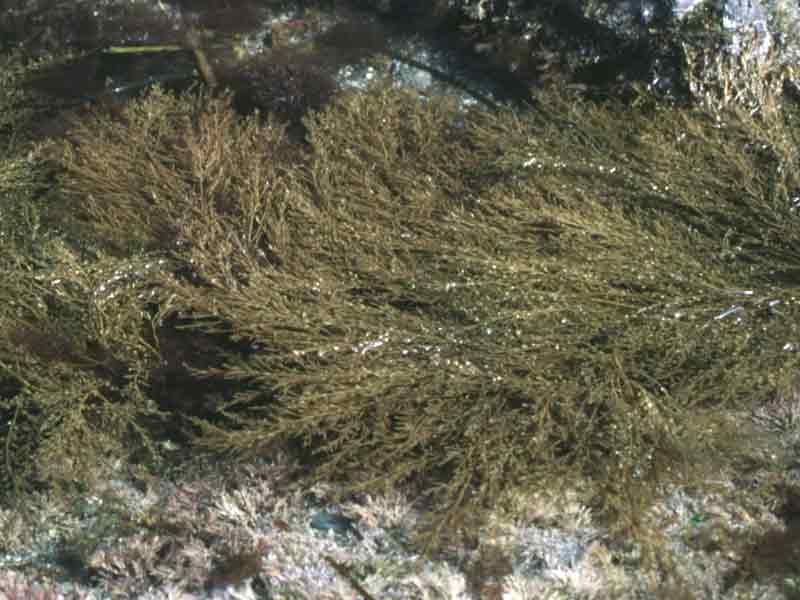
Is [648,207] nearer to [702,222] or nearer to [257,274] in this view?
[702,222]

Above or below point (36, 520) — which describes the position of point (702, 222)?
above

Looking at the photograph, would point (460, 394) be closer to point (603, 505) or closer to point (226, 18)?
point (603, 505)

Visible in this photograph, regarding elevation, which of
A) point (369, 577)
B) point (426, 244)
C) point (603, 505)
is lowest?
point (369, 577)

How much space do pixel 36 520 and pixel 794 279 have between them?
2.99m

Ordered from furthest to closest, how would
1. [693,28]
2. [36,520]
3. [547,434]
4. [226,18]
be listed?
[226,18], [693,28], [36,520], [547,434]

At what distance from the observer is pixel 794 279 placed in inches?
126

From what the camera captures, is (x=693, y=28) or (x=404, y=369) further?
(x=693, y=28)

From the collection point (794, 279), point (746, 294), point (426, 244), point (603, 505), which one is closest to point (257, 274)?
point (426, 244)

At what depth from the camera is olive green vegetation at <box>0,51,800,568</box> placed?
2.99 meters

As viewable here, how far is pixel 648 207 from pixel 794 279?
0.59m

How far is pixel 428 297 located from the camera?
3221mm

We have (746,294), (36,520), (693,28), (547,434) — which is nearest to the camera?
(547,434)

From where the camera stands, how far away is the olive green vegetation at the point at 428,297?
2990 mm

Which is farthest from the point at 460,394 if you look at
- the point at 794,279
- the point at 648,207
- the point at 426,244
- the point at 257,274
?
the point at 794,279
